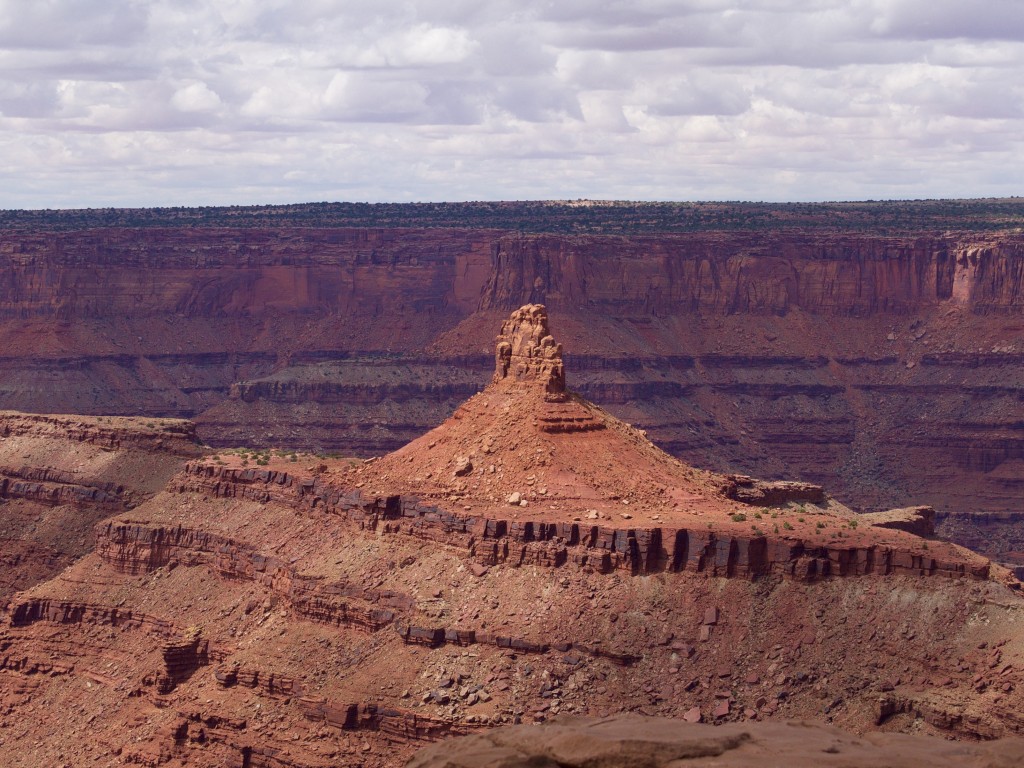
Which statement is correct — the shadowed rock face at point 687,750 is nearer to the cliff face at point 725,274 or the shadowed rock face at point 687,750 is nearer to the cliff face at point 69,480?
the cliff face at point 69,480

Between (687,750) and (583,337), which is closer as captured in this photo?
(687,750)

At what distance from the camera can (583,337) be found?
164 m

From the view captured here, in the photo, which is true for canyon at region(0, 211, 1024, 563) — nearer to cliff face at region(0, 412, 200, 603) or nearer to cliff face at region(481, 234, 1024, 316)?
cliff face at region(481, 234, 1024, 316)

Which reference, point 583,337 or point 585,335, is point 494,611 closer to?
point 583,337

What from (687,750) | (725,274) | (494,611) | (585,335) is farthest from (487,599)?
(725,274)

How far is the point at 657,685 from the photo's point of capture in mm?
62438

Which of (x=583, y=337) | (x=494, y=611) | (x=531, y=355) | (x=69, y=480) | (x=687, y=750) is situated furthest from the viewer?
(x=583, y=337)

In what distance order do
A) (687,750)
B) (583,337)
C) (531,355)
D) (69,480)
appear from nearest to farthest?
(687,750) → (531,355) → (69,480) → (583,337)

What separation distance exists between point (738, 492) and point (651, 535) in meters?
16.9

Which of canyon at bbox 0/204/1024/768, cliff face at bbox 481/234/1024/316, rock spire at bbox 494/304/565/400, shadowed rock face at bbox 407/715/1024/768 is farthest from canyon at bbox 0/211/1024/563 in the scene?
shadowed rock face at bbox 407/715/1024/768

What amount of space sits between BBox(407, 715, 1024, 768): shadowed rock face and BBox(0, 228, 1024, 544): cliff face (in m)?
114

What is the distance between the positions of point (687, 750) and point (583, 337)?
131881 mm

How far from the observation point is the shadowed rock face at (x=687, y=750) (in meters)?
32.4

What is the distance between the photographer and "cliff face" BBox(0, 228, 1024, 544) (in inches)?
6152
